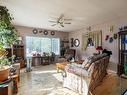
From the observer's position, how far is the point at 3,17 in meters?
2.71

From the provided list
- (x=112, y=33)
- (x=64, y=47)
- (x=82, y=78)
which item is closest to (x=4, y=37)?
(x=82, y=78)

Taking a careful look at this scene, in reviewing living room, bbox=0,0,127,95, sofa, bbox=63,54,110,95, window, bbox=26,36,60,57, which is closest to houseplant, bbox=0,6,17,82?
living room, bbox=0,0,127,95

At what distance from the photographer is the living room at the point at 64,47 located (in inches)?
129

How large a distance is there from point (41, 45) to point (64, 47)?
183 centimetres

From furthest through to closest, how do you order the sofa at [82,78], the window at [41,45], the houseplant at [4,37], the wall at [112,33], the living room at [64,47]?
the window at [41,45] → the wall at [112,33] → the living room at [64,47] → the sofa at [82,78] → the houseplant at [4,37]

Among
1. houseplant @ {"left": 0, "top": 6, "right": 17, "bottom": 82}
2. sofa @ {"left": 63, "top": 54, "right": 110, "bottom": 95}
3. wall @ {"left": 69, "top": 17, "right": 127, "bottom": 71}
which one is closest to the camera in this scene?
houseplant @ {"left": 0, "top": 6, "right": 17, "bottom": 82}

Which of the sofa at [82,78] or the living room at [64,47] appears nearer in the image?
the sofa at [82,78]

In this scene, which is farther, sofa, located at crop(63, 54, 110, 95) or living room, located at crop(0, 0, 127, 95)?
living room, located at crop(0, 0, 127, 95)

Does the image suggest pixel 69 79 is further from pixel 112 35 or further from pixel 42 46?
pixel 42 46

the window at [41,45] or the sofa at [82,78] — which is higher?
the window at [41,45]

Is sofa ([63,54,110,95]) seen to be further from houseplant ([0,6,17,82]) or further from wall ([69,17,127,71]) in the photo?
wall ([69,17,127,71])

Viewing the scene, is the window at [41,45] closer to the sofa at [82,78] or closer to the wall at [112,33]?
the wall at [112,33]

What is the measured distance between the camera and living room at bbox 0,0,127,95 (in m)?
3.27

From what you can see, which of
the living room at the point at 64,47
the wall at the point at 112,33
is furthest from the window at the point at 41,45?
the wall at the point at 112,33
